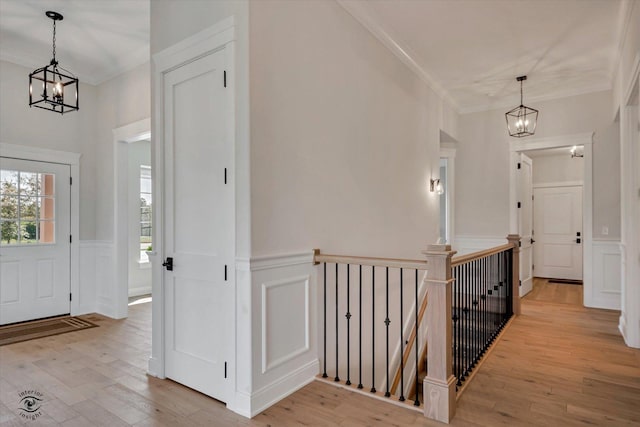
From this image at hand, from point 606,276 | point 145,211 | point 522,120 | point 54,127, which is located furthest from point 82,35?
point 606,276

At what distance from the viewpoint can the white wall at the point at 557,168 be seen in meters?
7.79

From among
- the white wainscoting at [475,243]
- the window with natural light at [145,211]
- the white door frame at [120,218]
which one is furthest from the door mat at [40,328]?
the white wainscoting at [475,243]

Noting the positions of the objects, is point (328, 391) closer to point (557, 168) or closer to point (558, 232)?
point (558, 232)

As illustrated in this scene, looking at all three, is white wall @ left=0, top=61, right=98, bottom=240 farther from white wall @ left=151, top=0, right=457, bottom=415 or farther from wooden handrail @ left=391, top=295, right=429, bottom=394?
Answer: wooden handrail @ left=391, top=295, right=429, bottom=394

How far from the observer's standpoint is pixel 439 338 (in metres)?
2.30

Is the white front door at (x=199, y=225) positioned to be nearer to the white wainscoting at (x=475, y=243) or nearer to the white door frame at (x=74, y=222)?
the white door frame at (x=74, y=222)

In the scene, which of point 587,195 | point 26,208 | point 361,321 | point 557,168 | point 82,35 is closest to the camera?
point 361,321

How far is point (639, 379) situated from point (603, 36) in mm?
3295

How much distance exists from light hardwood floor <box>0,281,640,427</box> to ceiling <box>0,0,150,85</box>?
317 centimetres

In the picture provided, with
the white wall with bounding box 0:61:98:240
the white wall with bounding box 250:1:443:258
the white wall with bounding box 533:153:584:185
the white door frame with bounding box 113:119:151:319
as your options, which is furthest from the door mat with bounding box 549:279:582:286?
the white wall with bounding box 0:61:98:240

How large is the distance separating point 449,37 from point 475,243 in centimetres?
342

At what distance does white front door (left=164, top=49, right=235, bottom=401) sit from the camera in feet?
8.16

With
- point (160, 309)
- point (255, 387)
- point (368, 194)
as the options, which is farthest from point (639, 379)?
point (160, 309)

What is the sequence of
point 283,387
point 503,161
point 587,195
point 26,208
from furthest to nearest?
point 503,161 → point 587,195 → point 26,208 → point 283,387
